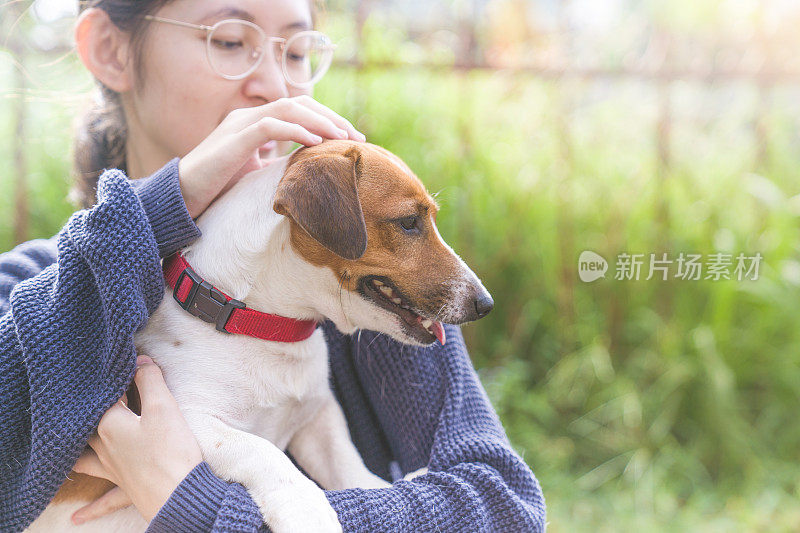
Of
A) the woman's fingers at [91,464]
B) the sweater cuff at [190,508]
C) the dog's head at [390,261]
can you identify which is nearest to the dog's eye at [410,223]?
the dog's head at [390,261]

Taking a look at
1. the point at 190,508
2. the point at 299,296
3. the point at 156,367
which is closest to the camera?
the point at 190,508

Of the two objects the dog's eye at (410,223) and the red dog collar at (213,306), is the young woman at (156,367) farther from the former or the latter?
the dog's eye at (410,223)

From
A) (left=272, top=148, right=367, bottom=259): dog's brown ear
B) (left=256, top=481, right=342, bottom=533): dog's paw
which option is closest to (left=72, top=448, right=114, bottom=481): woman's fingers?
(left=256, top=481, right=342, bottom=533): dog's paw

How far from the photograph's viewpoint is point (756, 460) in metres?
3.42

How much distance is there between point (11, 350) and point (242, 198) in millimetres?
534

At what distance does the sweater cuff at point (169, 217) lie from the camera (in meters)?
1.43

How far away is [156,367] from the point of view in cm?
143

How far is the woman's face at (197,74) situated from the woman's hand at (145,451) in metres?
0.69

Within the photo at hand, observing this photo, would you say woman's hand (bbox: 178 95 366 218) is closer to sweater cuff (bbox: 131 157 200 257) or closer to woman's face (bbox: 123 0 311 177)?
sweater cuff (bbox: 131 157 200 257)

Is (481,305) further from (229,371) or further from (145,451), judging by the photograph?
(145,451)

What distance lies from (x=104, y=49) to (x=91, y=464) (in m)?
1.05

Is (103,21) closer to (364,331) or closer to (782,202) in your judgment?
(364,331)

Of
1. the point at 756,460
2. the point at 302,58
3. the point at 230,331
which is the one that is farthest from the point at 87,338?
the point at 756,460

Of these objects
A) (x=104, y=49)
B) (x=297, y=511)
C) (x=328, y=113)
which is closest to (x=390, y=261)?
(x=328, y=113)
